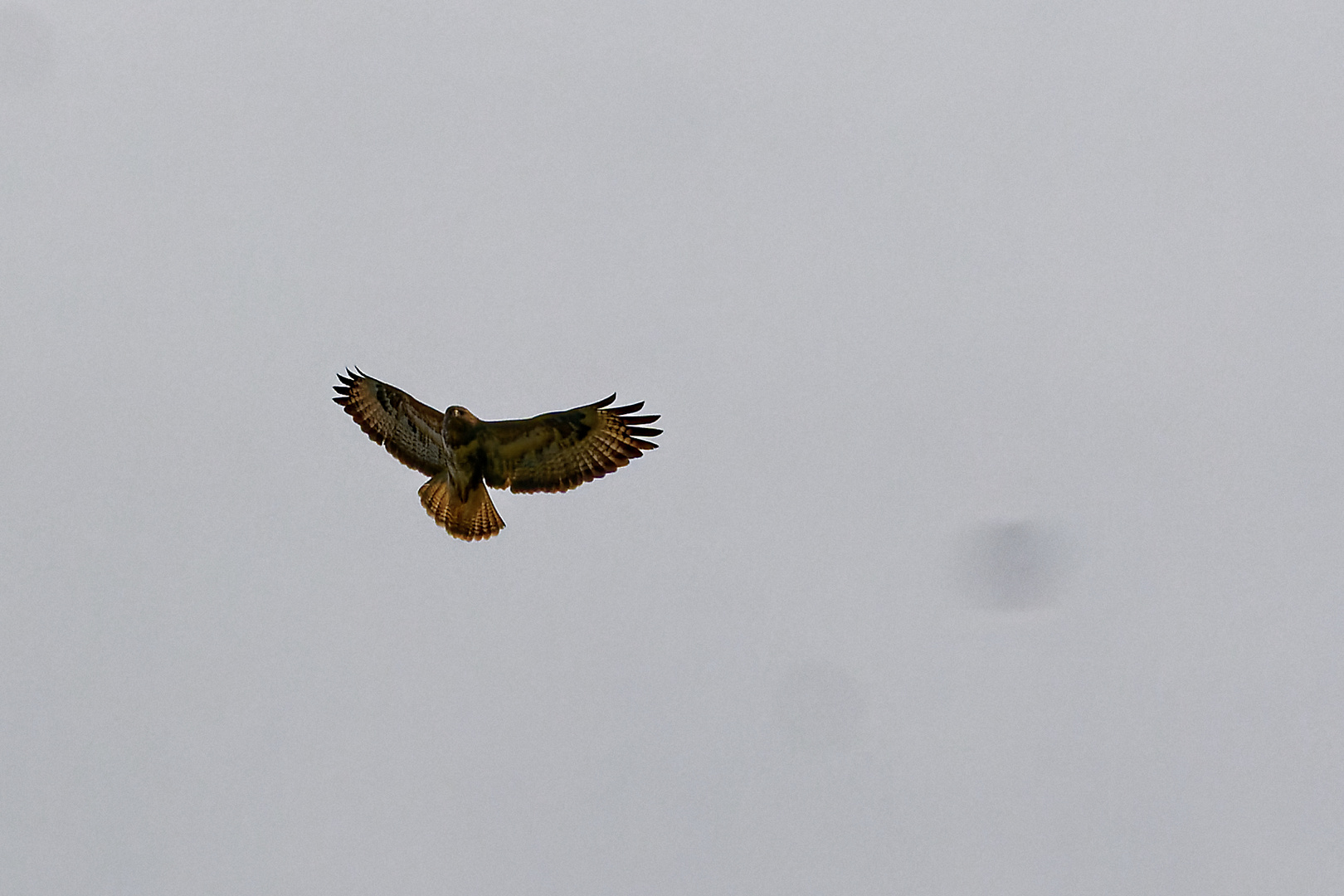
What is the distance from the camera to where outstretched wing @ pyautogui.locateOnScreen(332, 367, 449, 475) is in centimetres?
1504

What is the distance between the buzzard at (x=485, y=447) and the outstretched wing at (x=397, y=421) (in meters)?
0.01

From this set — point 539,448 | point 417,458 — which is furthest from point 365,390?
point 539,448

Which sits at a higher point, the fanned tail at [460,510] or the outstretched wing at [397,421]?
the outstretched wing at [397,421]

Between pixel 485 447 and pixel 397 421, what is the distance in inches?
50.0

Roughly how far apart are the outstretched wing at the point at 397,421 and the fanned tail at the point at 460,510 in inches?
8.4

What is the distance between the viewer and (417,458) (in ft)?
50.6

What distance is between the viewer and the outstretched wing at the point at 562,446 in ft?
47.2

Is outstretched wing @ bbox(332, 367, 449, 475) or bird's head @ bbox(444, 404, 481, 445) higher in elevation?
outstretched wing @ bbox(332, 367, 449, 475)

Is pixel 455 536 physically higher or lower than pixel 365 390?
lower

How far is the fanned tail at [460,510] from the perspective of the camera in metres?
14.9

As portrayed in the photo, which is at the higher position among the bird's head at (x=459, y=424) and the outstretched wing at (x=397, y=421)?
the outstretched wing at (x=397, y=421)

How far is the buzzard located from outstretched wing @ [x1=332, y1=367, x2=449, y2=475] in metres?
0.01

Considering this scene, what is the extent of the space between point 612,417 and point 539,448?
2.43 ft

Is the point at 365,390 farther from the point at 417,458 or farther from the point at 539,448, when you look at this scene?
the point at 539,448
